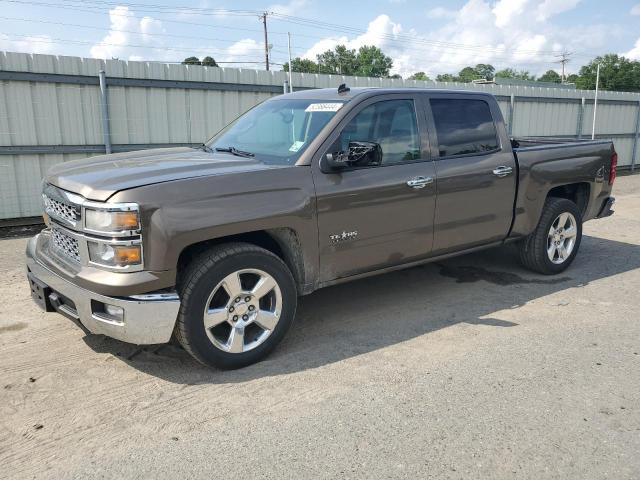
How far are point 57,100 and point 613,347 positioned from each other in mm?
8272

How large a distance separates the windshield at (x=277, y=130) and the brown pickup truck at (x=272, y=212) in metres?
0.02

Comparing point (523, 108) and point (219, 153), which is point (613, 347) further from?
point (523, 108)

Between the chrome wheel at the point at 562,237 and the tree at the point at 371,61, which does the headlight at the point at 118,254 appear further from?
the tree at the point at 371,61

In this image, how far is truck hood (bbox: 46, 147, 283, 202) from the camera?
3381 mm

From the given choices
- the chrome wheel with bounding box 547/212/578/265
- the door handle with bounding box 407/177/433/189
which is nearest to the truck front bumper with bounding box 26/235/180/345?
the door handle with bounding box 407/177/433/189

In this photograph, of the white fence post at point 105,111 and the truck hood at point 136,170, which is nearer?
the truck hood at point 136,170

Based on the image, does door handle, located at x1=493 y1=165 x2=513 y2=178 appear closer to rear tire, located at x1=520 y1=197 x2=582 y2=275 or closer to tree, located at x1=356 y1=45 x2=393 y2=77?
rear tire, located at x1=520 y1=197 x2=582 y2=275

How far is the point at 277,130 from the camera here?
4598 millimetres

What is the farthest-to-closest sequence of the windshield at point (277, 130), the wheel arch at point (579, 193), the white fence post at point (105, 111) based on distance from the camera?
the white fence post at point (105, 111) < the wheel arch at point (579, 193) < the windshield at point (277, 130)

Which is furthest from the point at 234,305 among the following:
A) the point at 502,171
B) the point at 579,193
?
the point at 579,193

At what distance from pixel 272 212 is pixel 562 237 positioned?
148 inches

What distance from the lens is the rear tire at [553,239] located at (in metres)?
5.77

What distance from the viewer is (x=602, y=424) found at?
3.12m

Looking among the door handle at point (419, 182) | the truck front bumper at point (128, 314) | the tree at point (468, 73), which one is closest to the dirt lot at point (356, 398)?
the truck front bumper at point (128, 314)
